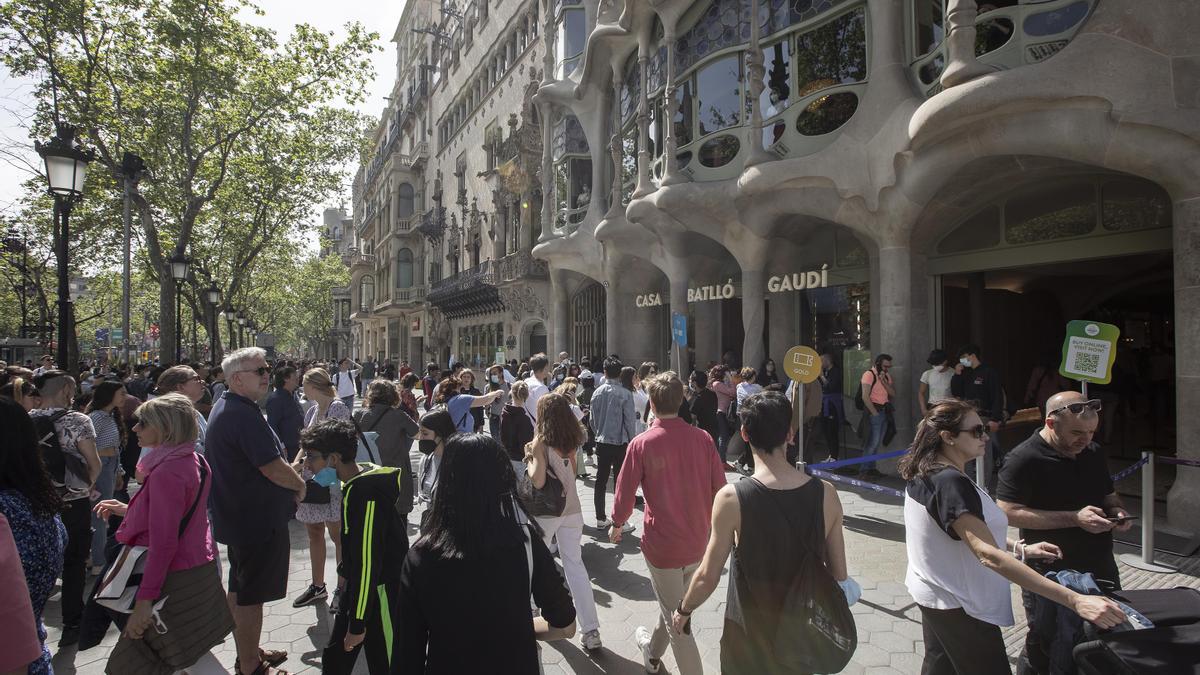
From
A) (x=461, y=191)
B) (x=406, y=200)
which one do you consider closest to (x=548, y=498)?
(x=461, y=191)

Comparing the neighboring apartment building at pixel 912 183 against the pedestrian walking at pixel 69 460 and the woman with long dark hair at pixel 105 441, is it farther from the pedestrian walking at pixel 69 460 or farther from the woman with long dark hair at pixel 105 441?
the woman with long dark hair at pixel 105 441

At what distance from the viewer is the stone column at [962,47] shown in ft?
26.5

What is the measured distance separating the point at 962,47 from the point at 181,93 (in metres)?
17.5

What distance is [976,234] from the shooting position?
1080 cm

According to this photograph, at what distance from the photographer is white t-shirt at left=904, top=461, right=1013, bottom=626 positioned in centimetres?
264

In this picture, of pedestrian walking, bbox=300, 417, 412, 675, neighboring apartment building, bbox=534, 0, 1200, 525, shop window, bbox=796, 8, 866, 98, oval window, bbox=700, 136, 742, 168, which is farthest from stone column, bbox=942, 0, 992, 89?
pedestrian walking, bbox=300, 417, 412, 675

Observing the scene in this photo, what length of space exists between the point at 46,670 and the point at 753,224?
12.2 m

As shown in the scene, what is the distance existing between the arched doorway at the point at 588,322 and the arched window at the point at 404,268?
25801 millimetres

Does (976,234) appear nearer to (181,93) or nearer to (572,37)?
(572,37)

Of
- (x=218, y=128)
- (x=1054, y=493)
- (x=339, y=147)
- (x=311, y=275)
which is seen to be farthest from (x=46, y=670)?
(x=311, y=275)

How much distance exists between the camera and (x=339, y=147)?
22672mm

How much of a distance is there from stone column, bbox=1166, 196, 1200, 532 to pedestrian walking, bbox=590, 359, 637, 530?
5882 millimetres

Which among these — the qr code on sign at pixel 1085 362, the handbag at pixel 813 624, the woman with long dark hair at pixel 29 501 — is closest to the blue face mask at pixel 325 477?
the woman with long dark hair at pixel 29 501

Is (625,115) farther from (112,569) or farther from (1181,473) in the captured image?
(112,569)
